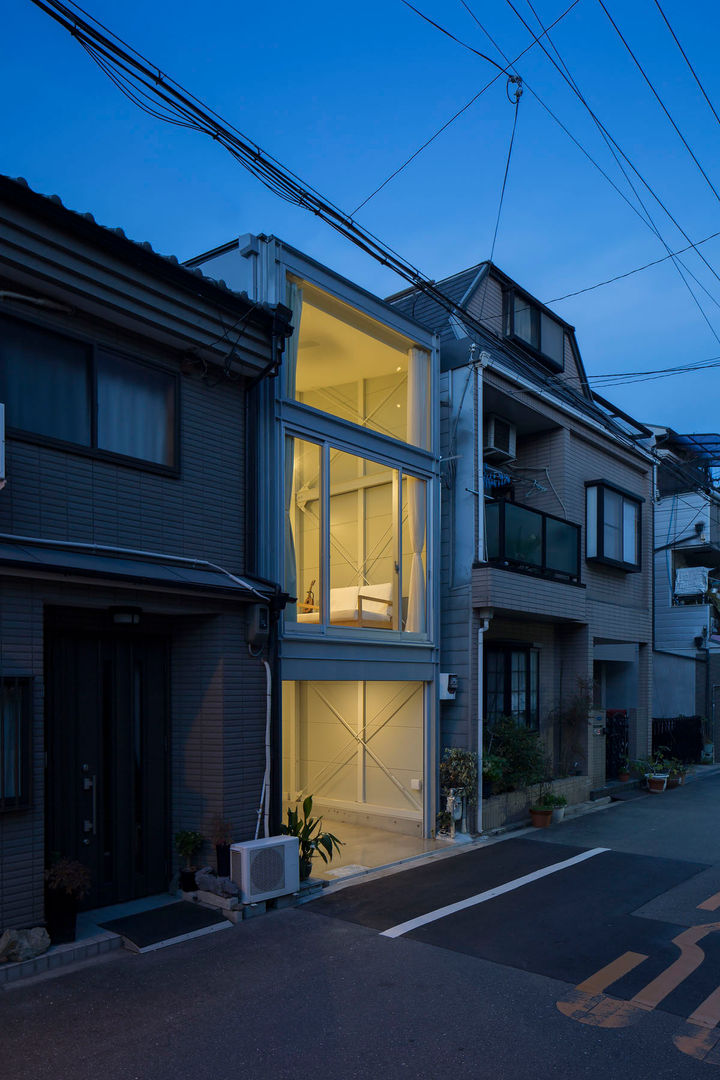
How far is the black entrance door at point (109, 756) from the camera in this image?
24.2ft

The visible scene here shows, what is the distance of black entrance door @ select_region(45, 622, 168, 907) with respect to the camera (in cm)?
738

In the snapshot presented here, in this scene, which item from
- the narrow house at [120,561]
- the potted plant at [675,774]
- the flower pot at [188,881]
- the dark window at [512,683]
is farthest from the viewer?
Answer: the potted plant at [675,774]

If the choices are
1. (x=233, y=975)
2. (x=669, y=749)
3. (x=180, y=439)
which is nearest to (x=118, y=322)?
(x=180, y=439)

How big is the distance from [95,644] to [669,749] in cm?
1481

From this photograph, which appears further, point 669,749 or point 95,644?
point 669,749

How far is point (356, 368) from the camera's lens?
1257cm

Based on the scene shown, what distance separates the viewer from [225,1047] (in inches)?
201

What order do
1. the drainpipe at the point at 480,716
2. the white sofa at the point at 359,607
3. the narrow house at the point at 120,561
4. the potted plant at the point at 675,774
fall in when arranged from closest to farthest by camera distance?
1. the narrow house at the point at 120,561
2. the white sofa at the point at 359,607
3. the drainpipe at the point at 480,716
4. the potted plant at the point at 675,774

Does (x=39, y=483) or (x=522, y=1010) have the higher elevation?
(x=39, y=483)

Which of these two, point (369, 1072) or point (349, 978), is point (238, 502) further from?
point (369, 1072)

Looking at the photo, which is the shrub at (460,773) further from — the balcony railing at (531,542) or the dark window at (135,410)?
the dark window at (135,410)

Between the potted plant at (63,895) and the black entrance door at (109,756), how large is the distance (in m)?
0.72

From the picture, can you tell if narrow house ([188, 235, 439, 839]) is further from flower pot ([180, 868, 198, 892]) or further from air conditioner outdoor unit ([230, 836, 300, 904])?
flower pot ([180, 868, 198, 892])

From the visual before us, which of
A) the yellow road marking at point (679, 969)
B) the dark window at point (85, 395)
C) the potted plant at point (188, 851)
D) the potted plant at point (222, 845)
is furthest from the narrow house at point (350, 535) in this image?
the yellow road marking at point (679, 969)
